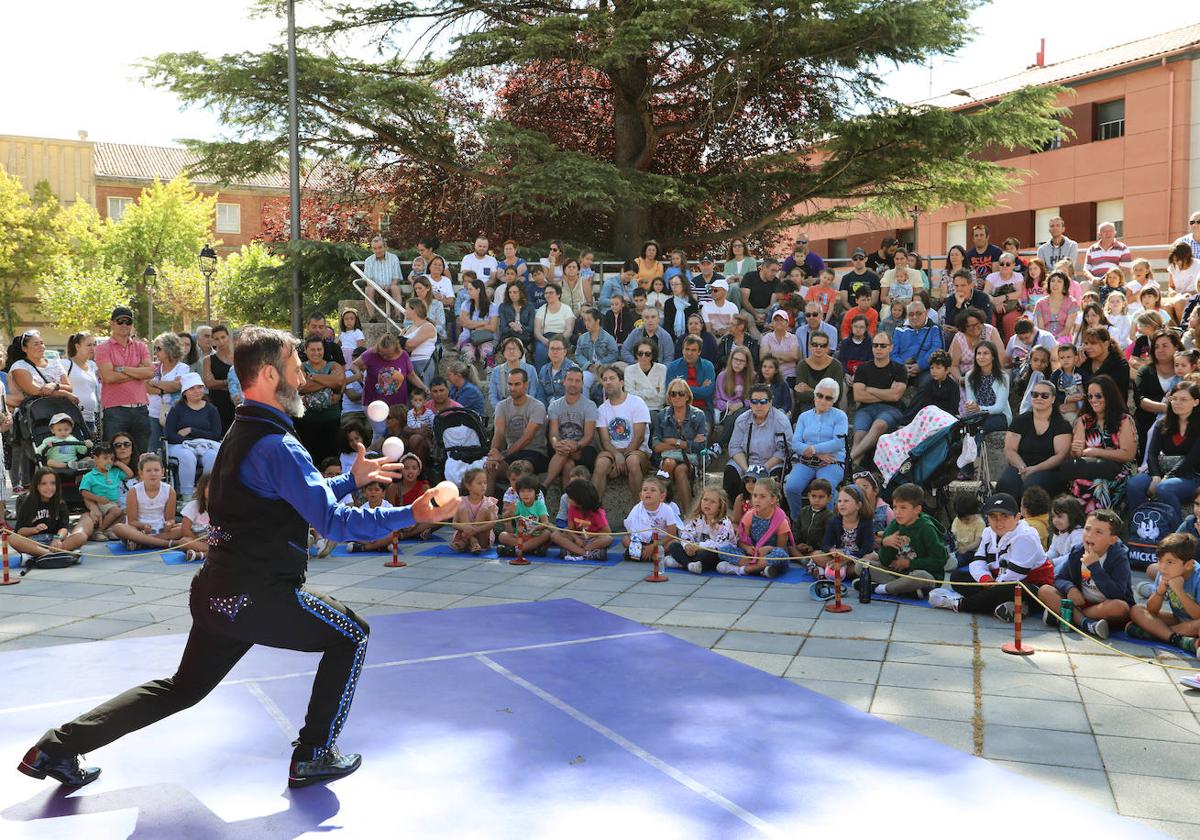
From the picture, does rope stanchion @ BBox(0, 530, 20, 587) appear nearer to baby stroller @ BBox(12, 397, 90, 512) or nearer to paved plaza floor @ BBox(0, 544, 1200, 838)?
paved plaza floor @ BBox(0, 544, 1200, 838)

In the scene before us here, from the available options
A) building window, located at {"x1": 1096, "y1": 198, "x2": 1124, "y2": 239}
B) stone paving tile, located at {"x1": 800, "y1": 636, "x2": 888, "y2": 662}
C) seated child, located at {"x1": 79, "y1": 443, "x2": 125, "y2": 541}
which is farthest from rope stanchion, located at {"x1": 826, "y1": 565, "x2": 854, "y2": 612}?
building window, located at {"x1": 1096, "y1": 198, "x2": 1124, "y2": 239}

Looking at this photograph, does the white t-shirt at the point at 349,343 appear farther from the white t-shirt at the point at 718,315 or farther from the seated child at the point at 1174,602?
the seated child at the point at 1174,602

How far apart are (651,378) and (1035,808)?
857 centimetres

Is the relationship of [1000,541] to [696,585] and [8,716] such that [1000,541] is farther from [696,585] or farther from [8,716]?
[8,716]

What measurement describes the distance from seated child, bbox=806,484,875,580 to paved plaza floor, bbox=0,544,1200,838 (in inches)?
16.4

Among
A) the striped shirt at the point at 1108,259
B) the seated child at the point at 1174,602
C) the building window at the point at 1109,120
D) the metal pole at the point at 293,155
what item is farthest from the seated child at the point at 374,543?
the building window at the point at 1109,120

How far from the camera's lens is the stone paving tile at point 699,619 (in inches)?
310

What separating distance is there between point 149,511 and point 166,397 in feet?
6.66

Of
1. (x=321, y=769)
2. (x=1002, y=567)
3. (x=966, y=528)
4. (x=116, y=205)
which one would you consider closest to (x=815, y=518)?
(x=966, y=528)

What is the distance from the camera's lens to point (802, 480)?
10.7 metres

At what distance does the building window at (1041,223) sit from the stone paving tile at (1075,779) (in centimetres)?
3158

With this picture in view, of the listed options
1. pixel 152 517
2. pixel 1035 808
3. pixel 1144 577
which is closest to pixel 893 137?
pixel 1144 577

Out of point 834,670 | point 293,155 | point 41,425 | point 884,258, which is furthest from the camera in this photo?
point 293,155

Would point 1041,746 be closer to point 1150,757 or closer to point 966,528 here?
point 1150,757
